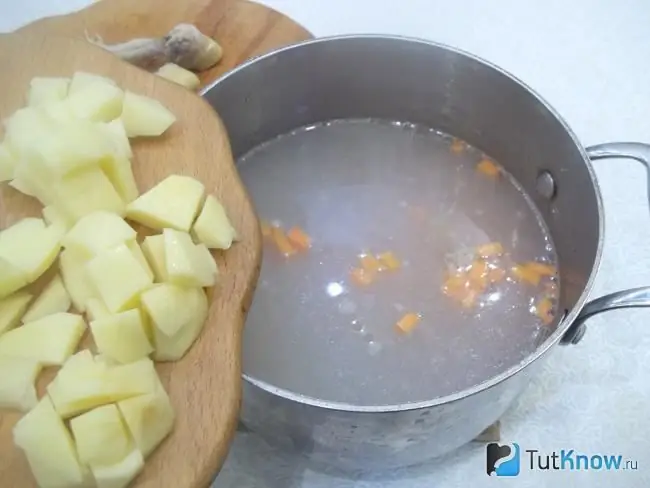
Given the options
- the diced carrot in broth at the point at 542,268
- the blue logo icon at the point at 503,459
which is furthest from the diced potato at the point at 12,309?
the diced carrot in broth at the point at 542,268

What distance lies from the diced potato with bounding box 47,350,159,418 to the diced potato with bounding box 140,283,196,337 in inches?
1.7

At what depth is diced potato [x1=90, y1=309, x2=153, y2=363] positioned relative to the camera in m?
0.69

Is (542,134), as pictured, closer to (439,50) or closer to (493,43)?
(439,50)

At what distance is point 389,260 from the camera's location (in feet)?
3.81

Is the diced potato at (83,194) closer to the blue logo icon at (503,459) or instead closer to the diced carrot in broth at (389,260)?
the diced carrot in broth at (389,260)

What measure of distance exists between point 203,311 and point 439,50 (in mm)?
613

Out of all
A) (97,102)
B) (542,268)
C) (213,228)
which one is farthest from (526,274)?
(97,102)

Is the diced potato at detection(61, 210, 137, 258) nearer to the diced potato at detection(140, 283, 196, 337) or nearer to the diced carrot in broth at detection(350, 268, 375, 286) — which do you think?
the diced potato at detection(140, 283, 196, 337)

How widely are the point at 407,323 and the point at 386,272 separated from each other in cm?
10

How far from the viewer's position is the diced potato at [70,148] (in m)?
0.76

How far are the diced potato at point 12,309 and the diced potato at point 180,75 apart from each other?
1.64ft

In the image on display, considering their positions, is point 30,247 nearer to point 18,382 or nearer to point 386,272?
point 18,382

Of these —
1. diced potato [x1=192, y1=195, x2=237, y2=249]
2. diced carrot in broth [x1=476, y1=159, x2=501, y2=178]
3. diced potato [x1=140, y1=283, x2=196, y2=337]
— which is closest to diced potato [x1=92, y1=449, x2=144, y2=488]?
diced potato [x1=140, y1=283, x2=196, y2=337]

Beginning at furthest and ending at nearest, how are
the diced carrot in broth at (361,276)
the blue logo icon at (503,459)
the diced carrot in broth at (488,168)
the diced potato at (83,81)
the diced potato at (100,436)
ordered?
the diced carrot in broth at (488,168), the diced carrot in broth at (361,276), the blue logo icon at (503,459), the diced potato at (83,81), the diced potato at (100,436)
